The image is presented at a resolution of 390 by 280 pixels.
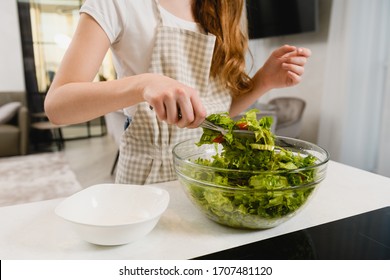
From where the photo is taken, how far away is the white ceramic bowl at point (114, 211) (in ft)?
1.61

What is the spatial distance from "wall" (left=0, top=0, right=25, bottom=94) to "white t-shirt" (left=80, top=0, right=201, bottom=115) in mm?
3406

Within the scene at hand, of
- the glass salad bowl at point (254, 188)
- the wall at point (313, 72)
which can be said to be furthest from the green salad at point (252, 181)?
the wall at point (313, 72)

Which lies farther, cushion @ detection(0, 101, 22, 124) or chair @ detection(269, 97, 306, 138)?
cushion @ detection(0, 101, 22, 124)

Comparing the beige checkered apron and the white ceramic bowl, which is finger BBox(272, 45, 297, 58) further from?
the white ceramic bowl

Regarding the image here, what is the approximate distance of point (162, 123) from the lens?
917 mm

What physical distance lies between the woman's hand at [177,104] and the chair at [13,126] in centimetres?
369

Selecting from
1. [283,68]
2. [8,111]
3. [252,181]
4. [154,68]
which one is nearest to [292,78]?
[283,68]

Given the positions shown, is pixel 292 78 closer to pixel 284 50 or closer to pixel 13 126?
pixel 284 50

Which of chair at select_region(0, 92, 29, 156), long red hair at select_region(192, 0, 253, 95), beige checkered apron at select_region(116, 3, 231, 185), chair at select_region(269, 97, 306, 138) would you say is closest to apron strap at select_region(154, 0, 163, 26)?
beige checkered apron at select_region(116, 3, 231, 185)

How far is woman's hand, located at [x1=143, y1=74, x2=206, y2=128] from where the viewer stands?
528 mm

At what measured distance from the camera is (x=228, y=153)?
61cm

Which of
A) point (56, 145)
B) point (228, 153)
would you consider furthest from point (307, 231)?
point (56, 145)

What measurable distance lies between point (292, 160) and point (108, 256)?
0.35m

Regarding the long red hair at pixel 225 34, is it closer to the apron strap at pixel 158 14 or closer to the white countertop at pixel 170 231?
the apron strap at pixel 158 14
